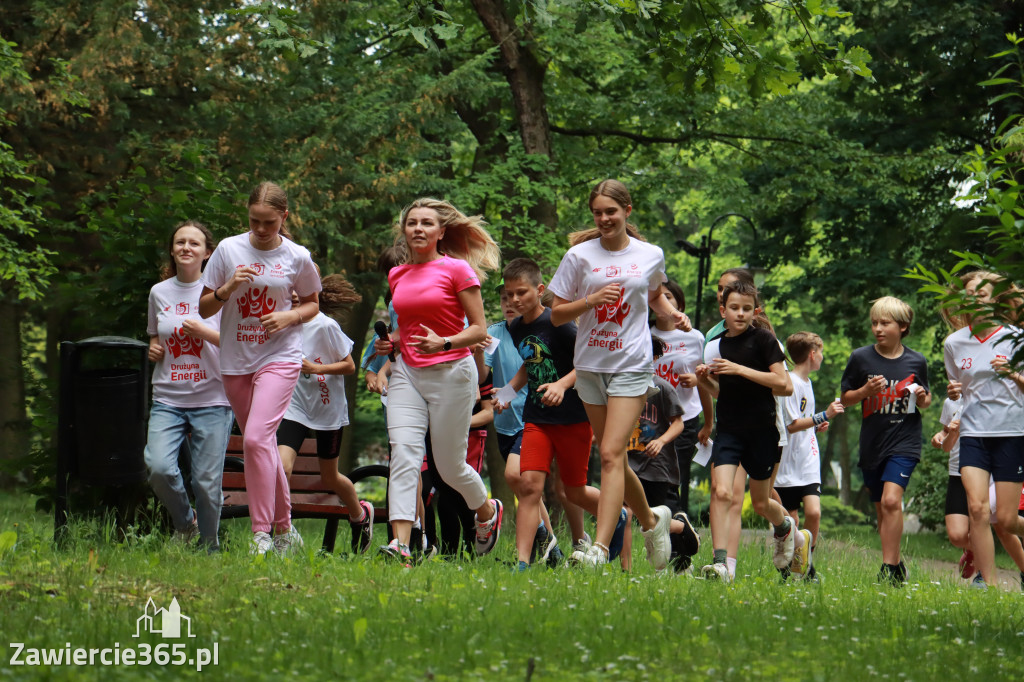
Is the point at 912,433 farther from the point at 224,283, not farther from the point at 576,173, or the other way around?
the point at 576,173

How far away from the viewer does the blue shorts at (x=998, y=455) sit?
8.55 metres

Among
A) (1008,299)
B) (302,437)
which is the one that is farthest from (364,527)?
(1008,299)

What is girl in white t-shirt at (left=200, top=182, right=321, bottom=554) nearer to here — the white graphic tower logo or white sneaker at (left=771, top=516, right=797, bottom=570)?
the white graphic tower logo

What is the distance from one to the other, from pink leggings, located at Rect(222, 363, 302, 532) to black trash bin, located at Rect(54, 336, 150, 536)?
2.04ft

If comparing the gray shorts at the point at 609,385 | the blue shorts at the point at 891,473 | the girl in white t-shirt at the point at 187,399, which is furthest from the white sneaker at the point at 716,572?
the girl in white t-shirt at the point at 187,399

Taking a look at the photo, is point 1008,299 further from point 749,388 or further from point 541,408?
point 541,408

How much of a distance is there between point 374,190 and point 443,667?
14.6m

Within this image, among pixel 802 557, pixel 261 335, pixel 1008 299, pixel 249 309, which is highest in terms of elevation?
pixel 1008 299

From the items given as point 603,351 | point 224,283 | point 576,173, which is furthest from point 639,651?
point 576,173

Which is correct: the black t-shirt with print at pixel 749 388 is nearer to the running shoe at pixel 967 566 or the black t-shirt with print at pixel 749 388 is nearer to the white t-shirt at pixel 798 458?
the white t-shirt at pixel 798 458

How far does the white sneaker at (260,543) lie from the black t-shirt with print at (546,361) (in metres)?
1.81

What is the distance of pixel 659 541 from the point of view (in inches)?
317

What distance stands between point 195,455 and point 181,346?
74cm

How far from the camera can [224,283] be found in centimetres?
755
